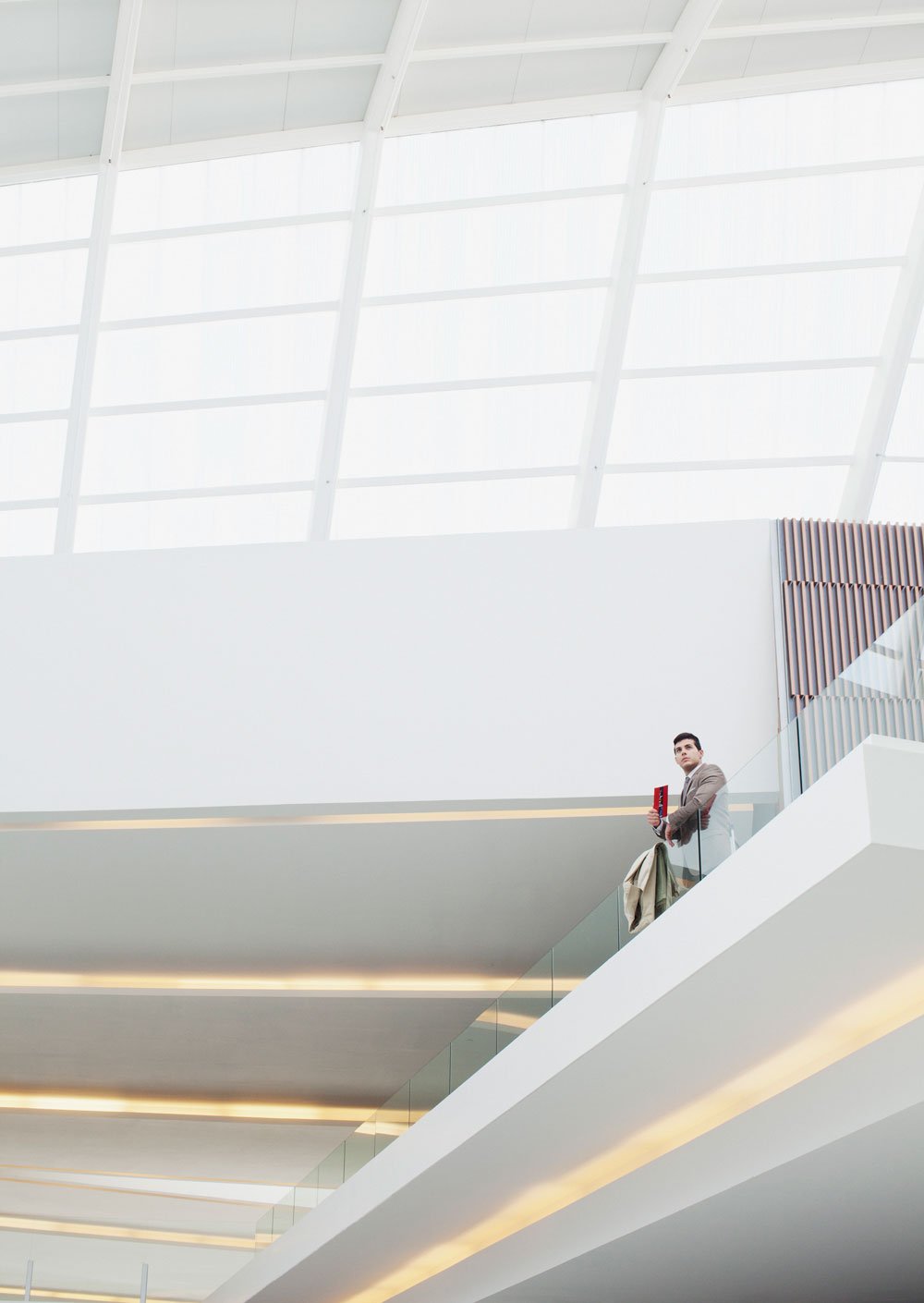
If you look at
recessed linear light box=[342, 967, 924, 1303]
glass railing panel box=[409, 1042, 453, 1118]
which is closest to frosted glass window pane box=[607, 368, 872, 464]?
glass railing panel box=[409, 1042, 453, 1118]

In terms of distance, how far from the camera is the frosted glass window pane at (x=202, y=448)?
17.8 m

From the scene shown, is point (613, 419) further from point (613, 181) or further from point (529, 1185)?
point (529, 1185)

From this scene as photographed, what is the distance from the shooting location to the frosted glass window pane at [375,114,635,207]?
17.1m

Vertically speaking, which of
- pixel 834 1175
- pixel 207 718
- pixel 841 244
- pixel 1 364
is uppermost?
pixel 841 244

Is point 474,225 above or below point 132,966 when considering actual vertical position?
above

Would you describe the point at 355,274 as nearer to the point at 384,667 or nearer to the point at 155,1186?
the point at 384,667

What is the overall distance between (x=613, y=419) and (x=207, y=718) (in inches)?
275

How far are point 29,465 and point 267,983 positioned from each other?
292 inches

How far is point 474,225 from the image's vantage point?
1720 cm

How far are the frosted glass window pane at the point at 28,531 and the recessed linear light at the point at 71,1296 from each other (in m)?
9.28

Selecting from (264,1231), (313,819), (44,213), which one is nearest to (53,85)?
(44,213)

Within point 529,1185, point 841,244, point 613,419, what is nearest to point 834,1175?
point 529,1185

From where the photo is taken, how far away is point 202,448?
58.6 ft

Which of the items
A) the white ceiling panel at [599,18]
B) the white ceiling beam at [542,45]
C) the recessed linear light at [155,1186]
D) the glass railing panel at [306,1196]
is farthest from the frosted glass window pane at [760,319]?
the recessed linear light at [155,1186]
